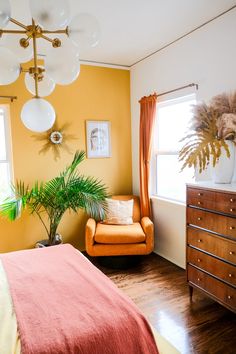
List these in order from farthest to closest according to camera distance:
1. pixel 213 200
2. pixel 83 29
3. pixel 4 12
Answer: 1. pixel 213 200
2. pixel 83 29
3. pixel 4 12

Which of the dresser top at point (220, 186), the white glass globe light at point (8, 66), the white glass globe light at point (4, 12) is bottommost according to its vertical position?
the dresser top at point (220, 186)

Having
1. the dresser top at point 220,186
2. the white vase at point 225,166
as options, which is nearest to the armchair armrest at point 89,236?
the dresser top at point 220,186

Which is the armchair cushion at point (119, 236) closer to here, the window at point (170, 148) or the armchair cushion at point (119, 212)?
the armchair cushion at point (119, 212)

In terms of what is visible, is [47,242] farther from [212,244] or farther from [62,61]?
[62,61]

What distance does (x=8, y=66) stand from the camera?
1.34 m

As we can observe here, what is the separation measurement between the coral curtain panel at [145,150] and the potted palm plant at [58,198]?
0.61 m

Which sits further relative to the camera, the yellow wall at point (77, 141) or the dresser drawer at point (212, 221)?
the yellow wall at point (77, 141)

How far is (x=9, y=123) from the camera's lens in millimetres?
3287

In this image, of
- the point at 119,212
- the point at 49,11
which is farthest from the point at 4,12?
the point at 119,212

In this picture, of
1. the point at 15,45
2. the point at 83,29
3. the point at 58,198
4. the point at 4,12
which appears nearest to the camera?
the point at 4,12

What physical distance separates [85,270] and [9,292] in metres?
0.49

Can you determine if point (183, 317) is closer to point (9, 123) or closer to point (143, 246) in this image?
point (143, 246)

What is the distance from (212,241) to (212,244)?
0.08 feet

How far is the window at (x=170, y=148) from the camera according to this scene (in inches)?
127
